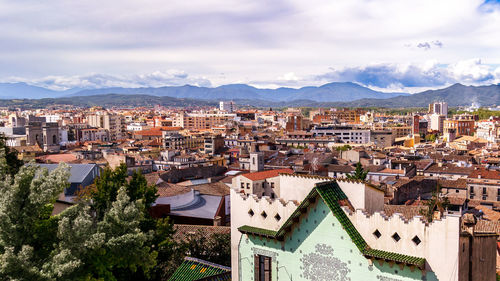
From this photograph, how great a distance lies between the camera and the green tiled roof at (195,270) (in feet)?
59.1

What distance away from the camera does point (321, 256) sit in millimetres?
12039

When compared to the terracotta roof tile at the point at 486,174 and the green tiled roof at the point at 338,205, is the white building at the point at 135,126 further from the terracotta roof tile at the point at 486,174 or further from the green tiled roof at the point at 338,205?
the green tiled roof at the point at 338,205

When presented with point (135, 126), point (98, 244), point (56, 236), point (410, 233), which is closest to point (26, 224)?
point (56, 236)

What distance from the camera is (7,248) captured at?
1058 cm

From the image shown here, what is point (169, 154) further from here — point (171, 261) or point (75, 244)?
point (75, 244)

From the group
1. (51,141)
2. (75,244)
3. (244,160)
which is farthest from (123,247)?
(51,141)

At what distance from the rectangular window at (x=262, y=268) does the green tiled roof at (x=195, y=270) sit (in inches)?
158

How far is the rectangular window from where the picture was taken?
1320cm

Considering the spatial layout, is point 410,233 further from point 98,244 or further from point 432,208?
point 98,244

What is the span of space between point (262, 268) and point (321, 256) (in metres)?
2.11

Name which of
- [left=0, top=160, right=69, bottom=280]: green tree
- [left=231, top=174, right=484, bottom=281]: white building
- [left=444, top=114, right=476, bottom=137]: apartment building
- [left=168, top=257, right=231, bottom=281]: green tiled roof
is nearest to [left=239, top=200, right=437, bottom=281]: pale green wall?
[left=231, top=174, right=484, bottom=281]: white building

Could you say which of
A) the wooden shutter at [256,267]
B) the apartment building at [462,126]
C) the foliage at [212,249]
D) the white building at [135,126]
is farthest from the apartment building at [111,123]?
the wooden shutter at [256,267]

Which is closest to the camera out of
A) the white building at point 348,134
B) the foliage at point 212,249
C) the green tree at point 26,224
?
the green tree at point 26,224

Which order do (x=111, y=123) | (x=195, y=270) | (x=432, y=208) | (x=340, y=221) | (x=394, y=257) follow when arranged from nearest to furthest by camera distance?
(x=394, y=257) < (x=340, y=221) < (x=432, y=208) < (x=195, y=270) < (x=111, y=123)
